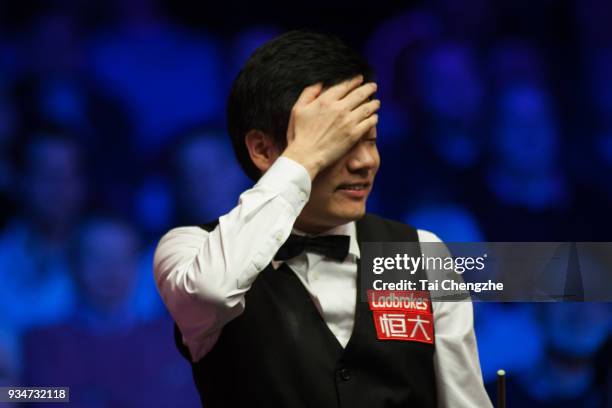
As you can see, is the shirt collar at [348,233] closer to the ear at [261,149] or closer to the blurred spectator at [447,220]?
the ear at [261,149]

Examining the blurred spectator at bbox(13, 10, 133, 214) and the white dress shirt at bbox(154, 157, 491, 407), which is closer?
the white dress shirt at bbox(154, 157, 491, 407)

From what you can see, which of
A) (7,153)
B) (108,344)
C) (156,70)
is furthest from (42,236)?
(156,70)

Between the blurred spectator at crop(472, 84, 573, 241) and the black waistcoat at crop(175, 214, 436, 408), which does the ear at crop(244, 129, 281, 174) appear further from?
the blurred spectator at crop(472, 84, 573, 241)

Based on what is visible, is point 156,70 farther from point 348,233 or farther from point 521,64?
point 348,233

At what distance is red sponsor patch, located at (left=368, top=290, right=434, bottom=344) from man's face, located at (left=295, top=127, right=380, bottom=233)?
0.72ft

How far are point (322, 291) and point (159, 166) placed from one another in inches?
60.8

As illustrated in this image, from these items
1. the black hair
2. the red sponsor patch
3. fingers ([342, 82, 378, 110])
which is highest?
the black hair

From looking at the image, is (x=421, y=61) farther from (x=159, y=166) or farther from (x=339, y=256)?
(x=339, y=256)

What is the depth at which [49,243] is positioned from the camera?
3414 mm

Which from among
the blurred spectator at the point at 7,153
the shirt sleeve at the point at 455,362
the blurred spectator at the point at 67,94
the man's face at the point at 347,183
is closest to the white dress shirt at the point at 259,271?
the shirt sleeve at the point at 455,362

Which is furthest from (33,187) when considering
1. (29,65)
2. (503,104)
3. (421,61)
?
(503,104)

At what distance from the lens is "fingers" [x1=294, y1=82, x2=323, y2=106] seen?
2012mm

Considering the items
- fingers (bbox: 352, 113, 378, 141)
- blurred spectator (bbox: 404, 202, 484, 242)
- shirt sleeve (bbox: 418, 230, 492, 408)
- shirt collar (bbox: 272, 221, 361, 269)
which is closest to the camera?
fingers (bbox: 352, 113, 378, 141)

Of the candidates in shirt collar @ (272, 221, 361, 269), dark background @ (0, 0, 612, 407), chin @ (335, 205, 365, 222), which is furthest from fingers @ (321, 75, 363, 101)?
dark background @ (0, 0, 612, 407)
